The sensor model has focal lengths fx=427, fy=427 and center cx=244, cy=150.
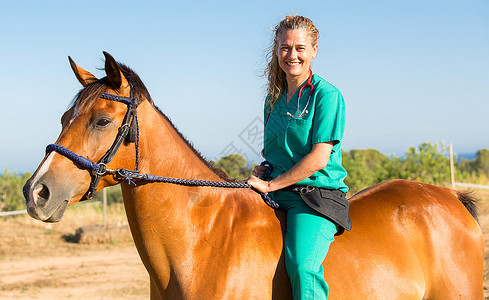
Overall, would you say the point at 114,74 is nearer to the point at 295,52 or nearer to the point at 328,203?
the point at 295,52

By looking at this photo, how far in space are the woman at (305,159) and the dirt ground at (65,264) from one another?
196 inches

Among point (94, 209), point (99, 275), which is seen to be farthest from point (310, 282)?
point (94, 209)

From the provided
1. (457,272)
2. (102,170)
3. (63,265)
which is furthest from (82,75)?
(63,265)

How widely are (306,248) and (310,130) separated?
745mm

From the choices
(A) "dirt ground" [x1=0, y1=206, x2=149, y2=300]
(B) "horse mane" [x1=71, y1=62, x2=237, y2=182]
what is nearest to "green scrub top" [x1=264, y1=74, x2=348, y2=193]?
(B) "horse mane" [x1=71, y1=62, x2=237, y2=182]

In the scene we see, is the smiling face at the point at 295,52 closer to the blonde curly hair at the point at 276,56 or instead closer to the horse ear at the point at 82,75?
the blonde curly hair at the point at 276,56

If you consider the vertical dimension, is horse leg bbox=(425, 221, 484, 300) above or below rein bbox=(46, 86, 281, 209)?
below

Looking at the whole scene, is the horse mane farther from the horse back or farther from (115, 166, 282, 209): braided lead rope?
the horse back

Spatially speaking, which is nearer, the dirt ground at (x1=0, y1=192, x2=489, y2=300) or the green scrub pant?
the green scrub pant

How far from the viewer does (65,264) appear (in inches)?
386

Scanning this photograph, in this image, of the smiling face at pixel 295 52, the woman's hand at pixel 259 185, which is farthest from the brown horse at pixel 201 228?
the smiling face at pixel 295 52

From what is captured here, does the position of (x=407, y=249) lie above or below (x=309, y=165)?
below

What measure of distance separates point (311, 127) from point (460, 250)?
1.58m

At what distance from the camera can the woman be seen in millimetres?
2615
